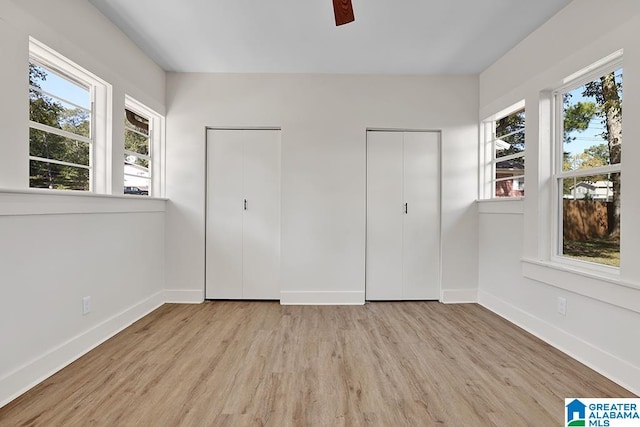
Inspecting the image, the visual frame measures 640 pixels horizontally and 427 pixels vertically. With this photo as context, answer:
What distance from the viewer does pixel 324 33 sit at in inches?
118

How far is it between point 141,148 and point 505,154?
3.95m

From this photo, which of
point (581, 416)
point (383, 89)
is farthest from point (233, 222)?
point (581, 416)

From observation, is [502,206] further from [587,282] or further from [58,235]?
[58,235]

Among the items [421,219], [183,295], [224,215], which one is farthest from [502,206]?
[183,295]

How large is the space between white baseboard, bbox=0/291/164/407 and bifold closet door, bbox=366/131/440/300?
2512mm

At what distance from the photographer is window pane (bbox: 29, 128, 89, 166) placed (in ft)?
7.34

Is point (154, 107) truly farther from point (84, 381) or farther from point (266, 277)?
point (84, 381)

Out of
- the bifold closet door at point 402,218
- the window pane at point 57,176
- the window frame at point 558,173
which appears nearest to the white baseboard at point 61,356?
the window pane at point 57,176

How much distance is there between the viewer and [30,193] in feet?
6.59

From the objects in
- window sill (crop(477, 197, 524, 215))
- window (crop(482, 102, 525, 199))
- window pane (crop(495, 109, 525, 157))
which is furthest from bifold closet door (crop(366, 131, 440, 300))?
window pane (crop(495, 109, 525, 157))

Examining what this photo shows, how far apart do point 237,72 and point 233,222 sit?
68.1 inches

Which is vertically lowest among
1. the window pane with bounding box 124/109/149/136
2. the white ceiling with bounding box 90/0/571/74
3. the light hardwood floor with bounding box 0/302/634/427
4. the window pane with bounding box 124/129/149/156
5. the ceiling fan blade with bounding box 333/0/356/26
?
the light hardwood floor with bounding box 0/302/634/427

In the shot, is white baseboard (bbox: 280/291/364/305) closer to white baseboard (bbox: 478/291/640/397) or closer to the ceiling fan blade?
white baseboard (bbox: 478/291/640/397)

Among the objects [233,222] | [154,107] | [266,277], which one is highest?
[154,107]
